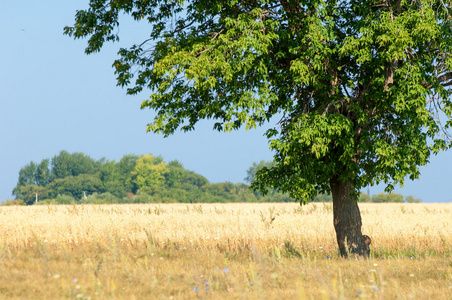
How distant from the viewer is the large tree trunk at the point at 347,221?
12.5 m

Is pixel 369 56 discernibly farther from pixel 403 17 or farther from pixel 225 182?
pixel 225 182

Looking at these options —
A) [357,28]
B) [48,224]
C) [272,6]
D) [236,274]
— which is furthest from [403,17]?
[48,224]

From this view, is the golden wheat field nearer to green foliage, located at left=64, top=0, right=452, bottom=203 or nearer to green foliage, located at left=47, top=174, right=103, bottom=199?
green foliage, located at left=64, top=0, right=452, bottom=203

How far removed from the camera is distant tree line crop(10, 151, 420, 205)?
8719 cm

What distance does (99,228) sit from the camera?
15039 mm

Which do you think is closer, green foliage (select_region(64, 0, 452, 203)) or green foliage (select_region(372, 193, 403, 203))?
green foliage (select_region(64, 0, 452, 203))

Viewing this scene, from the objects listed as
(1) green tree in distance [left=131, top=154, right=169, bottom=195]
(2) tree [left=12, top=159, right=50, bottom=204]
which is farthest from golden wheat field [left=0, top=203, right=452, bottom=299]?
(2) tree [left=12, top=159, right=50, bottom=204]

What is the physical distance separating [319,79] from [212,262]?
6189 millimetres

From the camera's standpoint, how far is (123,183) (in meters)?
97.1

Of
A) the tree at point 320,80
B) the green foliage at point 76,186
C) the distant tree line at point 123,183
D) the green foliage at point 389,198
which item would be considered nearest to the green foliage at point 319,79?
the tree at point 320,80

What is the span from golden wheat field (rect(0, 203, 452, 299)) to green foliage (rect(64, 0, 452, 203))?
2.54 metres

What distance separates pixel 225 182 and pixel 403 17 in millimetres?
94785

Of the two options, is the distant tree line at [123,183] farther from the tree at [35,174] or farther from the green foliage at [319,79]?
the green foliage at [319,79]

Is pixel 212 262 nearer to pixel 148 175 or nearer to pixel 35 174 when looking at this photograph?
pixel 148 175
